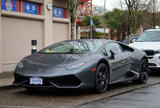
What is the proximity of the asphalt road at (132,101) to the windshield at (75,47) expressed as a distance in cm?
Result: 134

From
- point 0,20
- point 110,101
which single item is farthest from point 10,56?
point 110,101

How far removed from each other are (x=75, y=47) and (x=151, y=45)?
529 centimetres

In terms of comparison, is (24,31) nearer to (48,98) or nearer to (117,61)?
(117,61)

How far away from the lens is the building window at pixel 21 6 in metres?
13.2

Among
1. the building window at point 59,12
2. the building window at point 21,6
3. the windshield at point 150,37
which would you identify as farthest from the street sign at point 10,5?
the windshield at point 150,37

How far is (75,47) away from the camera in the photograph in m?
7.31

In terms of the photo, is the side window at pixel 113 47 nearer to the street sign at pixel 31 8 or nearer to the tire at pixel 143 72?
the tire at pixel 143 72

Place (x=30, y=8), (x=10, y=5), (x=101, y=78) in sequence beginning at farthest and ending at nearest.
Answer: (x=30, y=8) → (x=10, y=5) → (x=101, y=78)

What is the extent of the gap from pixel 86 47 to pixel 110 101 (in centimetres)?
173

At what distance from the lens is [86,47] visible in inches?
286

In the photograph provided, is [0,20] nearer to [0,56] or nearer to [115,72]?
[0,56]

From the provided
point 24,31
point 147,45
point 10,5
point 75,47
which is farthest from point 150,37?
point 75,47

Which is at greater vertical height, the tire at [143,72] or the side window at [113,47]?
the side window at [113,47]

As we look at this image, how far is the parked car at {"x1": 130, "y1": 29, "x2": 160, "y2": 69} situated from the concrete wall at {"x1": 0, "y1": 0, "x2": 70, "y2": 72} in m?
4.92
